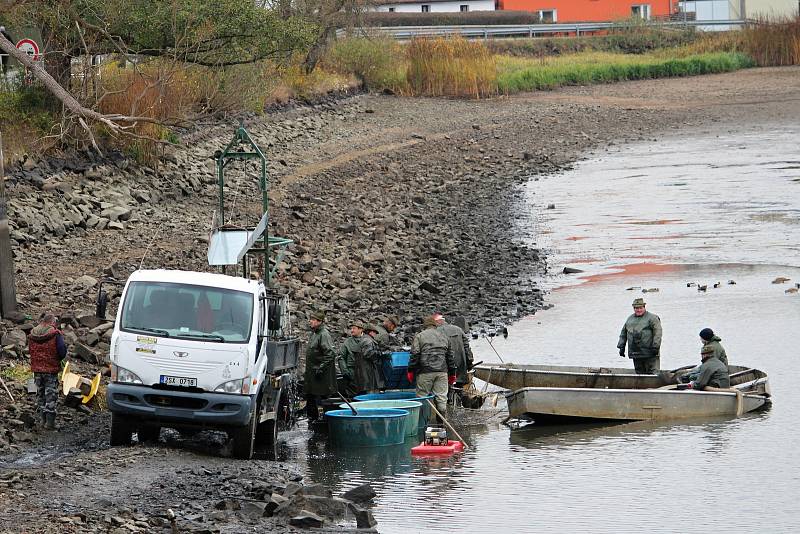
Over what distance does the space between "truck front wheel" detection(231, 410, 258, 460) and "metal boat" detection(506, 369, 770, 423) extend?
4.61 m

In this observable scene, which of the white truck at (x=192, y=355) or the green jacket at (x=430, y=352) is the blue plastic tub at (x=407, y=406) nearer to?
the green jacket at (x=430, y=352)

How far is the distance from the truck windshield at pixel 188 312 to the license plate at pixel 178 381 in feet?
1.58

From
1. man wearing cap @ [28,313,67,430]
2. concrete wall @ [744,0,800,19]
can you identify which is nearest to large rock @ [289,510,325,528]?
man wearing cap @ [28,313,67,430]

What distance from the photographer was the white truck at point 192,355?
15.1 metres

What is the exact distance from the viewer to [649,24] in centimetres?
8356

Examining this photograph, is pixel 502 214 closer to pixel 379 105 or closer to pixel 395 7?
pixel 379 105

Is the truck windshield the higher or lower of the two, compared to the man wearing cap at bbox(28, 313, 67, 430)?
higher

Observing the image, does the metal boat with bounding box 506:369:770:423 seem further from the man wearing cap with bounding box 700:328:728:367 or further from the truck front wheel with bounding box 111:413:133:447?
the truck front wheel with bounding box 111:413:133:447

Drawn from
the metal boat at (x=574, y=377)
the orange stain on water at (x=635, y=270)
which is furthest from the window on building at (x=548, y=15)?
the metal boat at (x=574, y=377)

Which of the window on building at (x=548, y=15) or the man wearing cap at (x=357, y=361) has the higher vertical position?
the window on building at (x=548, y=15)

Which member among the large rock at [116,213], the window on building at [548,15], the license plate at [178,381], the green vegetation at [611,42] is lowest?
the license plate at [178,381]

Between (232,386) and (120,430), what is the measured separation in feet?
4.93

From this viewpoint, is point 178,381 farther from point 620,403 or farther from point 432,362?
point 620,403

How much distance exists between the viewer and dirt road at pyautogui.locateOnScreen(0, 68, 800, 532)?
13.9m
